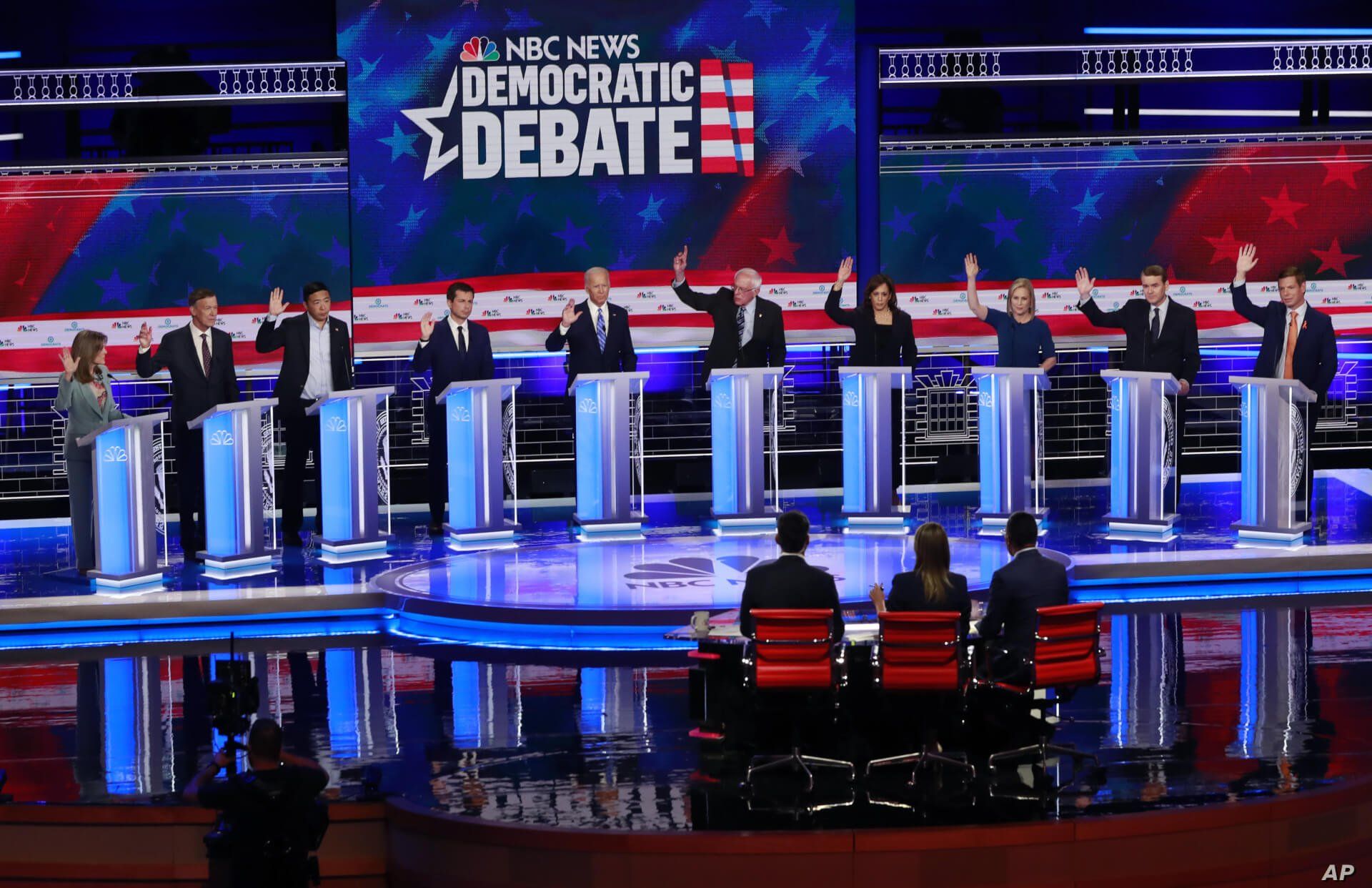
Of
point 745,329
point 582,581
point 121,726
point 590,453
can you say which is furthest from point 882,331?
point 121,726

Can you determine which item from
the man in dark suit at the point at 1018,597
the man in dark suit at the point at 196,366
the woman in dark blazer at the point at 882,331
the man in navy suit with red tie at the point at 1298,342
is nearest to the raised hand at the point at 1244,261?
the man in navy suit with red tie at the point at 1298,342

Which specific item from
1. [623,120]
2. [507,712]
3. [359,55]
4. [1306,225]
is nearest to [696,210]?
[623,120]

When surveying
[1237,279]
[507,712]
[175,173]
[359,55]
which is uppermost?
[359,55]

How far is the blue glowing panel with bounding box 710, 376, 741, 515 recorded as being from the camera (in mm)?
10711

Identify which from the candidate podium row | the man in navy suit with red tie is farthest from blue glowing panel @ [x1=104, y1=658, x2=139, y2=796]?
the man in navy suit with red tie

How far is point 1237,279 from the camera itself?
1090 cm

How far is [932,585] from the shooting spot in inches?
247

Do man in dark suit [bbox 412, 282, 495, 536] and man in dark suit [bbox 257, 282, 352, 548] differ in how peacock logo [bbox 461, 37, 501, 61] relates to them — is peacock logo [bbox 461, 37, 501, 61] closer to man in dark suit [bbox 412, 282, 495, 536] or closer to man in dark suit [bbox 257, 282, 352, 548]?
man in dark suit [bbox 412, 282, 495, 536]

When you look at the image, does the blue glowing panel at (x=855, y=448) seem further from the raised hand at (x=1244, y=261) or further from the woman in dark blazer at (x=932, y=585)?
the woman in dark blazer at (x=932, y=585)

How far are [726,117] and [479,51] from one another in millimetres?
1759

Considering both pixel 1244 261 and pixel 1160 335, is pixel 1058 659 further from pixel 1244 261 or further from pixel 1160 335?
pixel 1244 261

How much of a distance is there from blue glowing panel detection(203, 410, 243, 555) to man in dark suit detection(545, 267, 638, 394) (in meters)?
2.25

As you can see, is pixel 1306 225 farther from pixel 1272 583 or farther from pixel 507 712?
pixel 507 712

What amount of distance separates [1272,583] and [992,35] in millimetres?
5593
